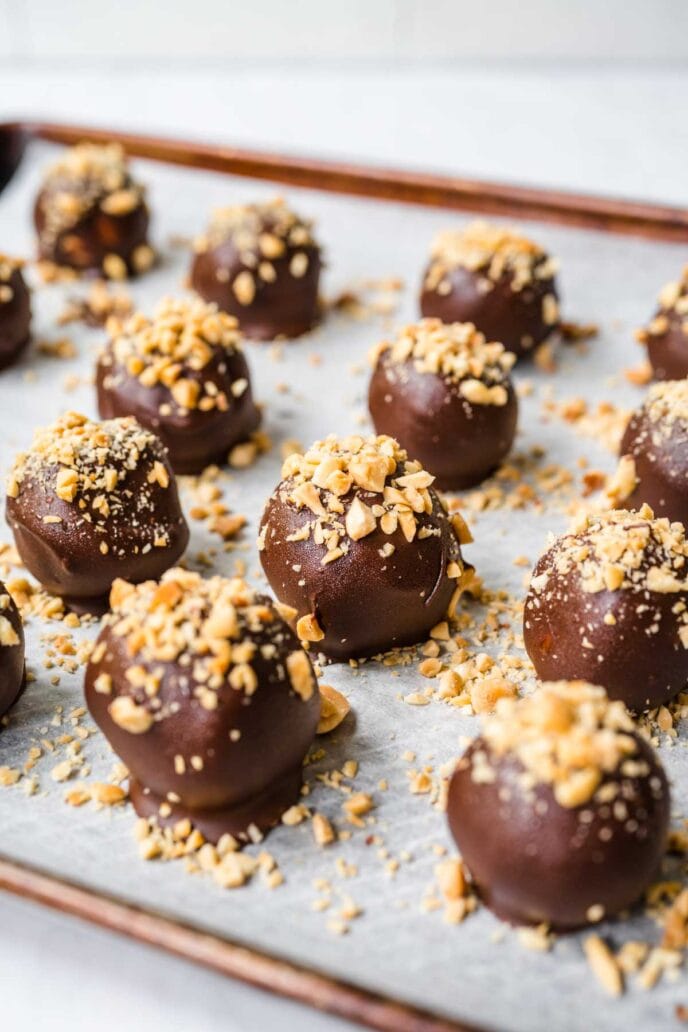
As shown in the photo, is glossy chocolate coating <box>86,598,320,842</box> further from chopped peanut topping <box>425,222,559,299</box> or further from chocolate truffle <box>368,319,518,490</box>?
chopped peanut topping <box>425,222,559,299</box>

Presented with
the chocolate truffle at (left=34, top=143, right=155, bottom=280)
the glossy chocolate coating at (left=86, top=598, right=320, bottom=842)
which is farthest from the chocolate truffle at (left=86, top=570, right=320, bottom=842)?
the chocolate truffle at (left=34, top=143, right=155, bottom=280)

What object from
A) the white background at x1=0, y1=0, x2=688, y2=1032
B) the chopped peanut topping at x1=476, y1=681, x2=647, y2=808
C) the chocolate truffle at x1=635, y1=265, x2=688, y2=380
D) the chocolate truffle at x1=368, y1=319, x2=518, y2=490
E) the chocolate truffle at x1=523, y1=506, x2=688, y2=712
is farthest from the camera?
the white background at x1=0, y1=0, x2=688, y2=1032

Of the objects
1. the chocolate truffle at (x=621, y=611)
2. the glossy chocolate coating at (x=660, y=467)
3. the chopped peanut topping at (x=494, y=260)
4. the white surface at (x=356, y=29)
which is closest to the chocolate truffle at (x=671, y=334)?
the chopped peanut topping at (x=494, y=260)

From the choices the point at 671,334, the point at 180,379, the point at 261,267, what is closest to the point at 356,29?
the point at 261,267

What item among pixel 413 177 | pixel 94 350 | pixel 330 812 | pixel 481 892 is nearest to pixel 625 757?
pixel 481 892

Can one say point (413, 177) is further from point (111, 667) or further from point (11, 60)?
point (11, 60)

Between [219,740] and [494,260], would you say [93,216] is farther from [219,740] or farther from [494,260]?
[219,740]
